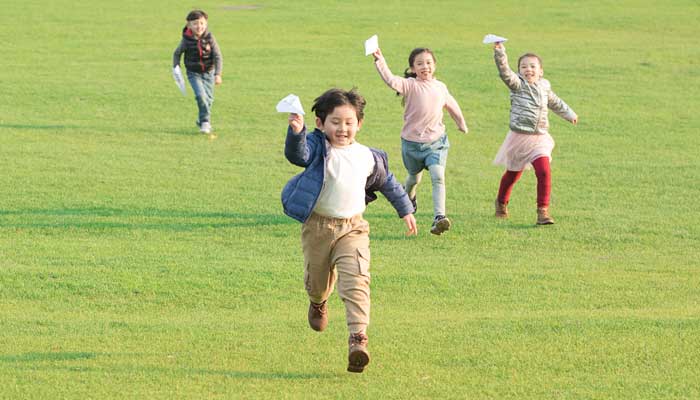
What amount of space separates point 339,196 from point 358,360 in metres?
1.02

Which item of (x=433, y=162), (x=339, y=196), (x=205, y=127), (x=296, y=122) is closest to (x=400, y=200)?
(x=339, y=196)

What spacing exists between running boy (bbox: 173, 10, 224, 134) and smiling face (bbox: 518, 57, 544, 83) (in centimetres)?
572

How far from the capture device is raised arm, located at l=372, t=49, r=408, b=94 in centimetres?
1097

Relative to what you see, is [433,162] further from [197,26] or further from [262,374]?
[197,26]

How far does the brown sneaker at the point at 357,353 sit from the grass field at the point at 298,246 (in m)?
0.10

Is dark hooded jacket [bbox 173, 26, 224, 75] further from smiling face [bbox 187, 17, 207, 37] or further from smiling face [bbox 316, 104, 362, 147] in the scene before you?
smiling face [bbox 316, 104, 362, 147]

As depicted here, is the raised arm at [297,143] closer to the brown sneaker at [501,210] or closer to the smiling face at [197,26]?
the brown sneaker at [501,210]

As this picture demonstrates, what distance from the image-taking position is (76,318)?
8.60 m

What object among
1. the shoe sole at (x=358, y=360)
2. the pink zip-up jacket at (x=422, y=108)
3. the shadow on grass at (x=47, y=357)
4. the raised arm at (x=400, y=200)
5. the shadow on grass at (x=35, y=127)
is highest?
the pink zip-up jacket at (x=422, y=108)

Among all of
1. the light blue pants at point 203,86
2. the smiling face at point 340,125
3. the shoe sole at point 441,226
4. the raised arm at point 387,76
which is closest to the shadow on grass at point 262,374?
the smiling face at point 340,125

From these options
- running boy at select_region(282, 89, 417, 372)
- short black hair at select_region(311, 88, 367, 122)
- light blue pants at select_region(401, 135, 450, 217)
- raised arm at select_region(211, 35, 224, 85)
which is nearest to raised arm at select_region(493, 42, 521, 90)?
light blue pants at select_region(401, 135, 450, 217)

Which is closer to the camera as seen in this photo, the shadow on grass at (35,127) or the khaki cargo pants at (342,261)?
the khaki cargo pants at (342,261)

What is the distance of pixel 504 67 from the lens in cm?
→ 1155

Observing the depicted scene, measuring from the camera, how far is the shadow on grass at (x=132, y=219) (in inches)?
464
